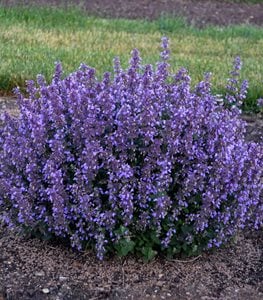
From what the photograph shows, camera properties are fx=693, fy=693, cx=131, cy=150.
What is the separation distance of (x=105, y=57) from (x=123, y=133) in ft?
12.0

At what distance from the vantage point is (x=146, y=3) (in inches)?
428

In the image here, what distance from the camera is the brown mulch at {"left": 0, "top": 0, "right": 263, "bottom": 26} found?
9938mm

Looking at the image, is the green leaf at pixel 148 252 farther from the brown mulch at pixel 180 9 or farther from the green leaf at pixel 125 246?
the brown mulch at pixel 180 9

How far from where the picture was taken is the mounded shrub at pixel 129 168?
2928 millimetres

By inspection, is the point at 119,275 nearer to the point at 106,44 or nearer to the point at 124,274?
the point at 124,274

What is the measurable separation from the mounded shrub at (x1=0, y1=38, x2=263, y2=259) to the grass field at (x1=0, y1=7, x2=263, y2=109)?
2.28 m

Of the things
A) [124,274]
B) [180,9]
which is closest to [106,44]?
[180,9]

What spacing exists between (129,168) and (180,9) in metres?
8.11

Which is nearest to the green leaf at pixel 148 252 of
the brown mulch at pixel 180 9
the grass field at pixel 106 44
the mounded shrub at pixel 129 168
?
the mounded shrub at pixel 129 168

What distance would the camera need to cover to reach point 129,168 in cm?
289

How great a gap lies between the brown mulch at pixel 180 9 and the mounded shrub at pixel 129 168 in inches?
254

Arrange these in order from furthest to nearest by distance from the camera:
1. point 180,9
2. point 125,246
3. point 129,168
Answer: point 180,9, point 125,246, point 129,168

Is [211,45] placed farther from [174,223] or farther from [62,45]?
[174,223]

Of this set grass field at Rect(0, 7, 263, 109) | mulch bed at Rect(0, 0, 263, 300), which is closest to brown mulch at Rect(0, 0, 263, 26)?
grass field at Rect(0, 7, 263, 109)
